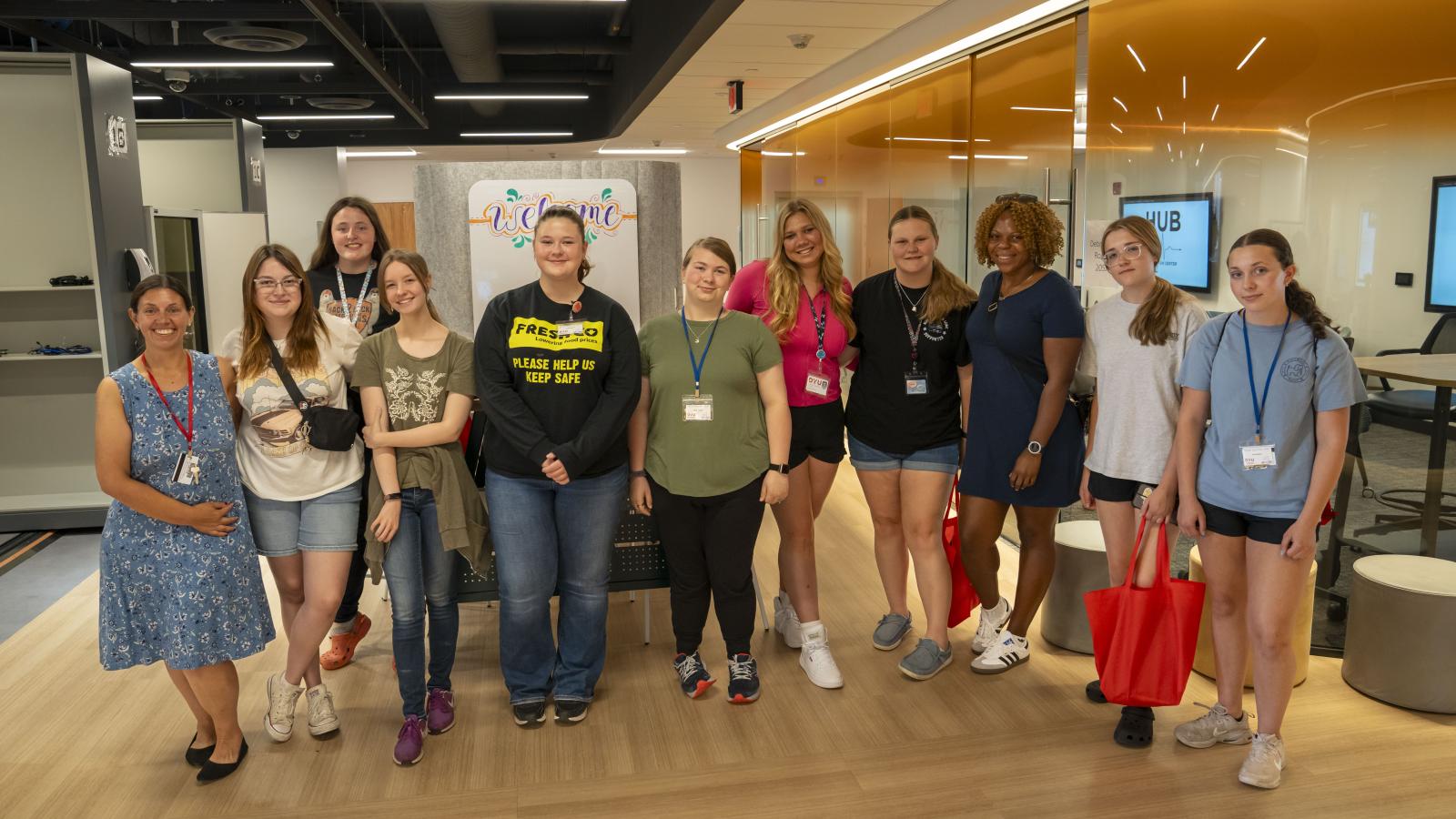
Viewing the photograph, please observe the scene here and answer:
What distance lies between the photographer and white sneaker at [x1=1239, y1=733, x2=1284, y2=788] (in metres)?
2.89

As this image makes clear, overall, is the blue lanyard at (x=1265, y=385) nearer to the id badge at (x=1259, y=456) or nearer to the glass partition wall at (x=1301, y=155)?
the id badge at (x=1259, y=456)

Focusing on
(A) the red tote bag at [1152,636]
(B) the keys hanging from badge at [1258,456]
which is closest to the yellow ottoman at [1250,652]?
(A) the red tote bag at [1152,636]

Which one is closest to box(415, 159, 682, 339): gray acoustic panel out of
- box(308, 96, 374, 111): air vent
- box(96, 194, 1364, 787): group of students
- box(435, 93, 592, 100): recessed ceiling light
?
box(96, 194, 1364, 787): group of students

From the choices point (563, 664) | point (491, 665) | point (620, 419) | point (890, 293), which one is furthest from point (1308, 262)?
point (491, 665)

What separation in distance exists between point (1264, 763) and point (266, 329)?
10.5 ft

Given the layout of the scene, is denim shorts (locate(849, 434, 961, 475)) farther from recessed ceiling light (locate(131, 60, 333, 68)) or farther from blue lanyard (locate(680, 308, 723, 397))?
recessed ceiling light (locate(131, 60, 333, 68))

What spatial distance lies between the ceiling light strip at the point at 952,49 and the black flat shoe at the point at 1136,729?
117 inches

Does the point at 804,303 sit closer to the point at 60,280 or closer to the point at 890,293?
the point at 890,293

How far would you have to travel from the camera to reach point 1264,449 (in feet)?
9.08

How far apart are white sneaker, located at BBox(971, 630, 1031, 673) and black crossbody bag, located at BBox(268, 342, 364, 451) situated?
91.4 inches

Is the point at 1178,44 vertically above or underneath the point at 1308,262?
above

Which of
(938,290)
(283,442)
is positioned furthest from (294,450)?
(938,290)

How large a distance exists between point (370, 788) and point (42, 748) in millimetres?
1163

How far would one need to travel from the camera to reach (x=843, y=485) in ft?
22.3
